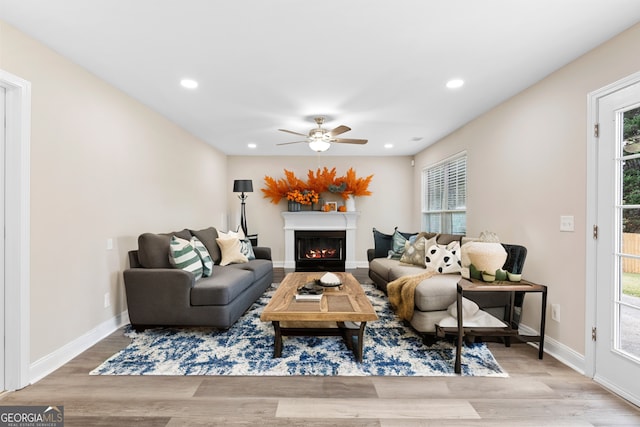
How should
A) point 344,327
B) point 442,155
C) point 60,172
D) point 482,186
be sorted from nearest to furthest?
point 60,172
point 344,327
point 482,186
point 442,155

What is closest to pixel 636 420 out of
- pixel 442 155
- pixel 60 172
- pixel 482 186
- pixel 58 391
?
pixel 482 186

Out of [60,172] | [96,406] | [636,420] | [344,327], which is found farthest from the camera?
[344,327]

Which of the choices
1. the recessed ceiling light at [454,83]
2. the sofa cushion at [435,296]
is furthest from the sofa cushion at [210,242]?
the recessed ceiling light at [454,83]

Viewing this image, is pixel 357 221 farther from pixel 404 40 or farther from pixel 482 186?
pixel 404 40

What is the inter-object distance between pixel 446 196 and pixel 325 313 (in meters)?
3.60

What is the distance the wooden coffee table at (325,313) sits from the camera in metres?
2.20

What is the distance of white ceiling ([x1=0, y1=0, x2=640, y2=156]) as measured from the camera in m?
1.80

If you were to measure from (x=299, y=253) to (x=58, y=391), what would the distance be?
4556 millimetres

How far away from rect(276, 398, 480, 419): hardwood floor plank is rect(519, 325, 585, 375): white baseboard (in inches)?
43.9

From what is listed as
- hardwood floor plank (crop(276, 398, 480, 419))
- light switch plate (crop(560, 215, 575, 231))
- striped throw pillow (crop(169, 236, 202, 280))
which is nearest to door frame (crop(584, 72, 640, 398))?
light switch plate (crop(560, 215, 575, 231))

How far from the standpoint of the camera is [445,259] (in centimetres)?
336

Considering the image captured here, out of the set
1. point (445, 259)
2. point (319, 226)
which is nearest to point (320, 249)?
point (319, 226)

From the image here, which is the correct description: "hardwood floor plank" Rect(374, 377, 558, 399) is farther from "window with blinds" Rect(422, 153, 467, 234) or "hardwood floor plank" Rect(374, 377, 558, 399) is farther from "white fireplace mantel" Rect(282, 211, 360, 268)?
"white fireplace mantel" Rect(282, 211, 360, 268)

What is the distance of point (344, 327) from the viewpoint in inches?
103
